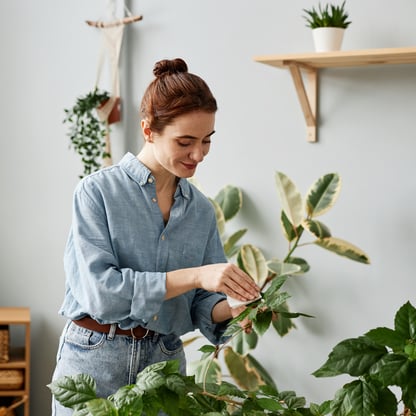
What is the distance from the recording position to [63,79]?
3557 mm

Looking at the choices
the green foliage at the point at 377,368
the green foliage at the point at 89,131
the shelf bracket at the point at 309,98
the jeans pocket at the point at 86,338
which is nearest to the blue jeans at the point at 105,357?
the jeans pocket at the point at 86,338

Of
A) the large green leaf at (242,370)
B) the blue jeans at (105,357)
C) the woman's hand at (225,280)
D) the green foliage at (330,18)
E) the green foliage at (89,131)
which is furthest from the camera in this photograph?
the green foliage at (89,131)

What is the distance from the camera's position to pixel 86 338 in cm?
183

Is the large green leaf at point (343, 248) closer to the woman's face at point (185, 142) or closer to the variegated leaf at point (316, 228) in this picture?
the variegated leaf at point (316, 228)

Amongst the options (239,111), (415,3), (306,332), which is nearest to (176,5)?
(239,111)

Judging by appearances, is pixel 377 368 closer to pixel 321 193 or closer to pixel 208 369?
pixel 321 193

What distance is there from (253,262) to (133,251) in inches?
49.9

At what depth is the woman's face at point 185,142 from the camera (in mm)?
1742

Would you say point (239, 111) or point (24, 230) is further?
point (24, 230)

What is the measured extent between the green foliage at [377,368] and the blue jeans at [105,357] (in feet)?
1.62

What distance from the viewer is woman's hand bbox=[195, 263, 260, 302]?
1664mm

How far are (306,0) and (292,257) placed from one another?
3.05 feet

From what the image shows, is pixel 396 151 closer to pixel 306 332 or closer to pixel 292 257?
pixel 292 257

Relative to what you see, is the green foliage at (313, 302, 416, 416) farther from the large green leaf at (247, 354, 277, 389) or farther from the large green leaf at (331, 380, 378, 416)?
the large green leaf at (247, 354, 277, 389)
